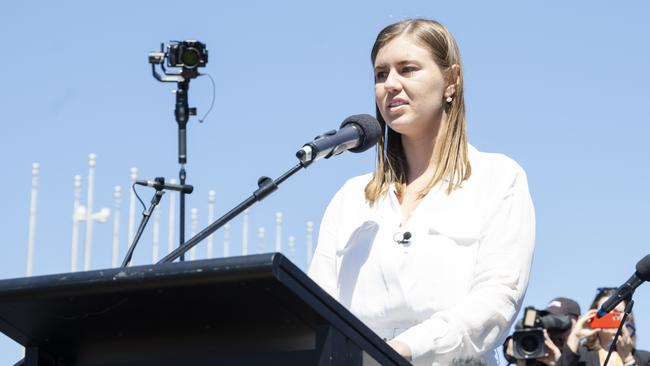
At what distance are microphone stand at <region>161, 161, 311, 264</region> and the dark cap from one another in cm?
400

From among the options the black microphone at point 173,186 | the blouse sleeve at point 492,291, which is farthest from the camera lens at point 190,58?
the blouse sleeve at point 492,291

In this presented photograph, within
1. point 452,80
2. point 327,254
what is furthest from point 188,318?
point 452,80

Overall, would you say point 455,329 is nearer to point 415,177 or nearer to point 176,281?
point 415,177

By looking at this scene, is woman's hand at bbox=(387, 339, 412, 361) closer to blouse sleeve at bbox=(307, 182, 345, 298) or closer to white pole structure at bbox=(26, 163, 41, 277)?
blouse sleeve at bbox=(307, 182, 345, 298)

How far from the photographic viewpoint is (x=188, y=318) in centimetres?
206

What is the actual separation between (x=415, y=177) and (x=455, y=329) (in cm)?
71

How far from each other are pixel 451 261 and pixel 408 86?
517mm

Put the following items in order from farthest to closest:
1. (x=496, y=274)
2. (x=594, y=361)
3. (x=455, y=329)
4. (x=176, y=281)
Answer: (x=594, y=361) → (x=496, y=274) → (x=455, y=329) → (x=176, y=281)

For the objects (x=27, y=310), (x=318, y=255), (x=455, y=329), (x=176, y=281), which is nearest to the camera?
(x=176, y=281)

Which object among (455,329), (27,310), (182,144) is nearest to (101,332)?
(27,310)

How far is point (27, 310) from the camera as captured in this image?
7.09 ft

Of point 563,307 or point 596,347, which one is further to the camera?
point 563,307

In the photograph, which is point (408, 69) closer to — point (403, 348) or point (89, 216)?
point (403, 348)

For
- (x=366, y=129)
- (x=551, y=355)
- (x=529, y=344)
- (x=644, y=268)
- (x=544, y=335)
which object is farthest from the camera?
(x=551, y=355)
